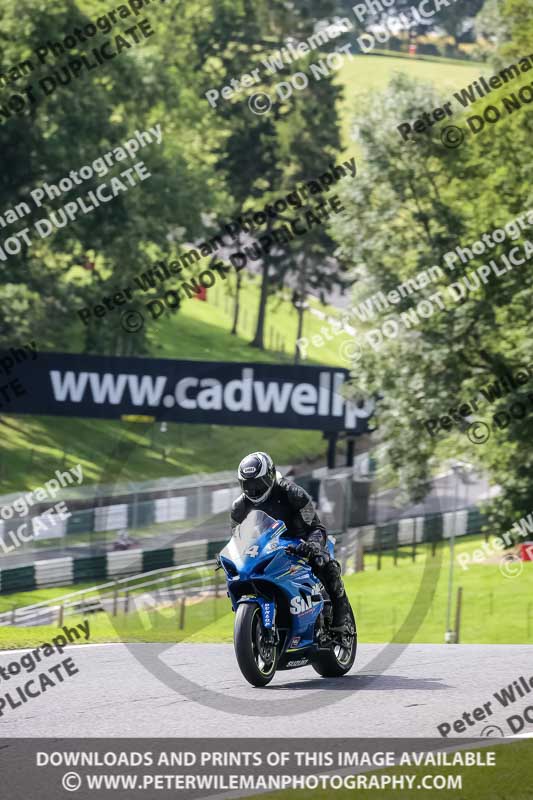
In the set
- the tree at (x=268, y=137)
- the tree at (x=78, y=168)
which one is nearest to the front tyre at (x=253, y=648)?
the tree at (x=78, y=168)

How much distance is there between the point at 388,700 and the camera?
9633 millimetres

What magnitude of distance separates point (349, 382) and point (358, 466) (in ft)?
39.5

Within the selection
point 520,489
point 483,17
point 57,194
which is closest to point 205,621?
point 520,489

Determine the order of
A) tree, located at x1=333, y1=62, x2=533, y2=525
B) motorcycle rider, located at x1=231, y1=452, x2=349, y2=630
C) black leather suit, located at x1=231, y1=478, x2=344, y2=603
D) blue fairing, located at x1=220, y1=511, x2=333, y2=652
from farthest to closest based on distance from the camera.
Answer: tree, located at x1=333, y1=62, x2=533, y2=525, black leather suit, located at x1=231, y1=478, x2=344, y2=603, motorcycle rider, located at x1=231, y1=452, x2=349, y2=630, blue fairing, located at x1=220, y1=511, x2=333, y2=652

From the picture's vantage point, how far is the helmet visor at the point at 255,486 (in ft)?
32.2

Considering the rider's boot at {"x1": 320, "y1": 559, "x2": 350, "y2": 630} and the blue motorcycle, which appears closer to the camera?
the blue motorcycle

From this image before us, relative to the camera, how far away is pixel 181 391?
3744 centimetres

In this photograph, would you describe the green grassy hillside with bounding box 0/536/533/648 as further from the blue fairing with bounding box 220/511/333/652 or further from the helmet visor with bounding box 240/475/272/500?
the helmet visor with bounding box 240/475/272/500

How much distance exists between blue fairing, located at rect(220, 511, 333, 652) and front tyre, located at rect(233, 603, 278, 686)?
0.08 m

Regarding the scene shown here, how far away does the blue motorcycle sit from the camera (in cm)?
949

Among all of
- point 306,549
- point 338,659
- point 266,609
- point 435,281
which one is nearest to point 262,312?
point 435,281

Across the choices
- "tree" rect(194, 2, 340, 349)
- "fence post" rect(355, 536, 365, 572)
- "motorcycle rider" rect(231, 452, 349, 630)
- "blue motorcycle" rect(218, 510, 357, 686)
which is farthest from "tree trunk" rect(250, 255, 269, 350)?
"blue motorcycle" rect(218, 510, 357, 686)

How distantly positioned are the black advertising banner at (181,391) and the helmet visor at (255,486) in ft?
89.0
